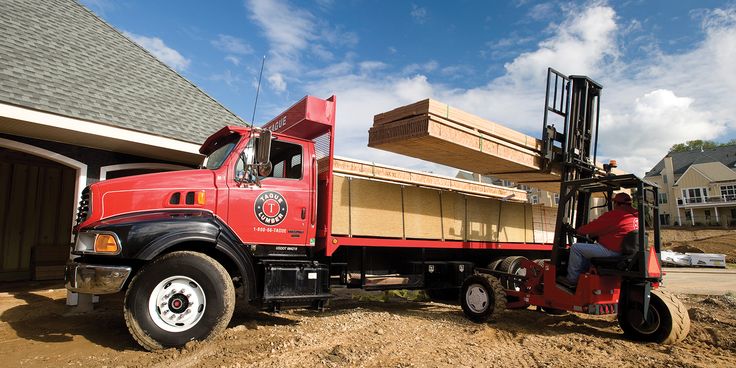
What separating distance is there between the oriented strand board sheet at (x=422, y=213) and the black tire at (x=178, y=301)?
3058 millimetres

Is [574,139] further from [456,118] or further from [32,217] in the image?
[32,217]

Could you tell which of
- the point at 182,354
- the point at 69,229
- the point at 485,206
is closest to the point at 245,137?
the point at 182,354

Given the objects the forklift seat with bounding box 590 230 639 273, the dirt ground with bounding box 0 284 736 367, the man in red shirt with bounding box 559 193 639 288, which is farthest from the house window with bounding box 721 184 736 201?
the forklift seat with bounding box 590 230 639 273

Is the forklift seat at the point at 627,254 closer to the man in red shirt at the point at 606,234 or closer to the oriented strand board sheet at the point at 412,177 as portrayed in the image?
the man in red shirt at the point at 606,234

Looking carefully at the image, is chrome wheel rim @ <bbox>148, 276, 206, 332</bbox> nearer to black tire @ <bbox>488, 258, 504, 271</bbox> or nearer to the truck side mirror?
the truck side mirror

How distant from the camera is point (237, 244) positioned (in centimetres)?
547

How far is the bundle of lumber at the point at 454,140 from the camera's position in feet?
20.4

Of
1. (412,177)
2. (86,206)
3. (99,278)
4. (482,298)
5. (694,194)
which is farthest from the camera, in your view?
(694,194)

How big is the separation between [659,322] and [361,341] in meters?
3.84

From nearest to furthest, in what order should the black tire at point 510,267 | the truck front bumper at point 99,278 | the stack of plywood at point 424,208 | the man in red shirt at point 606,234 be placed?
the truck front bumper at point 99,278 → the man in red shirt at point 606,234 → the stack of plywood at point 424,208 → the black tire at point 510,267

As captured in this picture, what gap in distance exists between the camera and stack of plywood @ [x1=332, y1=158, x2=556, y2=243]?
6.51 meters

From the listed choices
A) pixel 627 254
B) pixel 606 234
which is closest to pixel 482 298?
pixel 606 234

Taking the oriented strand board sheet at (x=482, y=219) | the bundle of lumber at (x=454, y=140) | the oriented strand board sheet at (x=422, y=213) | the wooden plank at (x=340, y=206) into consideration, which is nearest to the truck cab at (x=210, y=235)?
the wooden plank at (x=340, y=206)

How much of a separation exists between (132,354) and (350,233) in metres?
3.04
